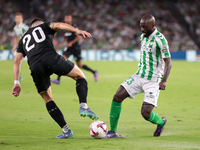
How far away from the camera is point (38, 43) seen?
16.7 ft

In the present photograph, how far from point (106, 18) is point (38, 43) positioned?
26.9m

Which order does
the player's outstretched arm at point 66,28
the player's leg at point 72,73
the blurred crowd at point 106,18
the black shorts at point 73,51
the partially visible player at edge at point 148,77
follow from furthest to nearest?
1. the blurred crowd at point 106,18
2. the black shorts at point 73,51
3. the partially visible player at edge at point 148,77
4. the player's leg at point 72,73
5. the player's outstretched arm at point 66,28

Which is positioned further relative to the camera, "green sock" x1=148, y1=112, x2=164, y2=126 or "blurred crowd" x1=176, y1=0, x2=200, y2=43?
"blurred crowd" x1=176, y1=0, x2=200, y2=43

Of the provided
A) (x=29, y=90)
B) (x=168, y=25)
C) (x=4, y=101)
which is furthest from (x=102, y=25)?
(x=4, y=101)

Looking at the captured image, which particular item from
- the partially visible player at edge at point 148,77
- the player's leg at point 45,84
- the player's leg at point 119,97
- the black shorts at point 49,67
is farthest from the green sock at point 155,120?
the black shorts at point 49,67

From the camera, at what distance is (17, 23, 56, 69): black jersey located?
5.07 meters

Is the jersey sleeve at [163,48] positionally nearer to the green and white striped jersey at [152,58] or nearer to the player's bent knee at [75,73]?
the green and white striped jersey at [152,58]

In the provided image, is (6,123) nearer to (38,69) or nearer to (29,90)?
(38,69)

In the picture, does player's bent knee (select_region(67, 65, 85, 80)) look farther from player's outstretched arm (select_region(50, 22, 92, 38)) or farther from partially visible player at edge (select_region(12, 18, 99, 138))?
player's outstretched arm (select_region(50, 22, 92, 38))

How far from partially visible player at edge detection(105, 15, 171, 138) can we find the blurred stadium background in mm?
22138

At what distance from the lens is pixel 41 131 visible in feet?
19.1

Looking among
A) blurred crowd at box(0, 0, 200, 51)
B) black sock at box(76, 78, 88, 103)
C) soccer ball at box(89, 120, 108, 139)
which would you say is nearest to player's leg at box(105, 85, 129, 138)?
soccer ball at box(89, 120, 108, 139)

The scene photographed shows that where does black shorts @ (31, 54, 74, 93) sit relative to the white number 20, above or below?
below

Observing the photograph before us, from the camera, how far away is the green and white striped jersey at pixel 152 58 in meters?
5.41
